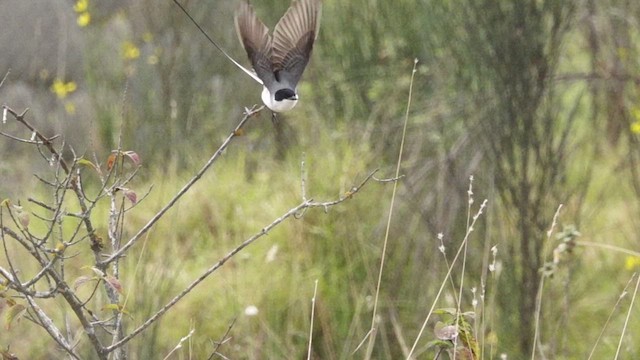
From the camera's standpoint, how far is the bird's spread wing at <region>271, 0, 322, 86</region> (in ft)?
6.01

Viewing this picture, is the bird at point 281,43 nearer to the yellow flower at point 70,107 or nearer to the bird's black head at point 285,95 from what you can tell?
the bird's black head at point 285,95

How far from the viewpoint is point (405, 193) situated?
416 cm

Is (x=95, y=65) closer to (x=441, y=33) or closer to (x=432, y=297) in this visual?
(x=441, y=33)

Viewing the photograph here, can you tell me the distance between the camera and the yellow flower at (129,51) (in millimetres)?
6289

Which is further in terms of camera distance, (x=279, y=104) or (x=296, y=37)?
(x=296, y=37)

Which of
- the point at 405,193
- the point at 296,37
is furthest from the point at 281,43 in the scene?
the point at 405,193

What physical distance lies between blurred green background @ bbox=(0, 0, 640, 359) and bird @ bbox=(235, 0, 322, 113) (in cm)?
93

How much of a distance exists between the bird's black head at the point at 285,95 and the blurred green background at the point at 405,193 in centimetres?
108

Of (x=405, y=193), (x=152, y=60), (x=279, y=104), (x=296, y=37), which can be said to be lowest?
(x=279, y=104)

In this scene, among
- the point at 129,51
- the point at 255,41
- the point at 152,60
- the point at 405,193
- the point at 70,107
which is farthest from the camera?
the point at 152,60

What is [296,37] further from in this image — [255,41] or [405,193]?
[405,193]

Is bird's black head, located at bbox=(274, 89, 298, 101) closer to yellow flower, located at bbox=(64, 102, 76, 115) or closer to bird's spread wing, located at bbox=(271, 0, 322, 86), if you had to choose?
bird's spread wing, located at bbox=(271, 0, 322, 86)

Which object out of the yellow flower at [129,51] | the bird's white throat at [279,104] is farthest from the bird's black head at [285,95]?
the yellow flower at [129,51]

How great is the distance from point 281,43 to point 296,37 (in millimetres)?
27
